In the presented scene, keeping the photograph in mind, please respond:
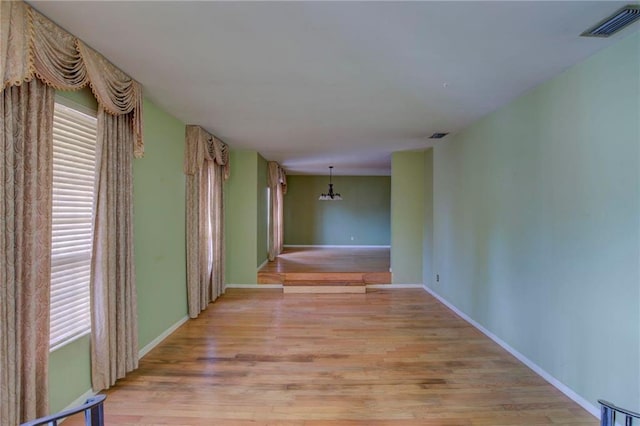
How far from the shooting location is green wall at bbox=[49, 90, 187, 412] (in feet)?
10.2

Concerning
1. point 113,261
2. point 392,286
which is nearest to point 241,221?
point 392,286

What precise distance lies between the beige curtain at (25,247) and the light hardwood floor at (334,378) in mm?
696

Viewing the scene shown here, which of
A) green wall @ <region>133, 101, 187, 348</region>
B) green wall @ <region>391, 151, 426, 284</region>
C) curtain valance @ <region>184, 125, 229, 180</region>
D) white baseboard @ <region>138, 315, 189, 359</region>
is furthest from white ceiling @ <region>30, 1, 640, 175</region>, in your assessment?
green wall @ <region>391, 151, 426, 284</region>

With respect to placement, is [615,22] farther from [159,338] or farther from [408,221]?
[159,338]

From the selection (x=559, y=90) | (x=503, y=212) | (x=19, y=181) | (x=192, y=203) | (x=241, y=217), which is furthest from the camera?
(x=241, y=217)

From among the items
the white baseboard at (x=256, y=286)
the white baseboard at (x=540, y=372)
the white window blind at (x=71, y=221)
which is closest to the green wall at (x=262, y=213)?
the white baseboard at (x=256, y=286)

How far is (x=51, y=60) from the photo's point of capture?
188 centimetres

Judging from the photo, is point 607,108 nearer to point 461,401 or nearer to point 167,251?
point 461,401

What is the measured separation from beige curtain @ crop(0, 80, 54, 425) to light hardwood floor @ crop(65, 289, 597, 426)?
0.70 metres

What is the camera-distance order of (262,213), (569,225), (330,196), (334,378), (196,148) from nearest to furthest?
(569,225)
(334,378)
(196,148)
(262,213)
(330,196)

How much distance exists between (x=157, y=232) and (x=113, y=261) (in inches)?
37.8

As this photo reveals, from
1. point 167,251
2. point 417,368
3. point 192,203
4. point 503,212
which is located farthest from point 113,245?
point 503,212

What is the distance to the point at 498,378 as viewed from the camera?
2.79 m

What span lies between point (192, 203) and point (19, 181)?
2.51m
